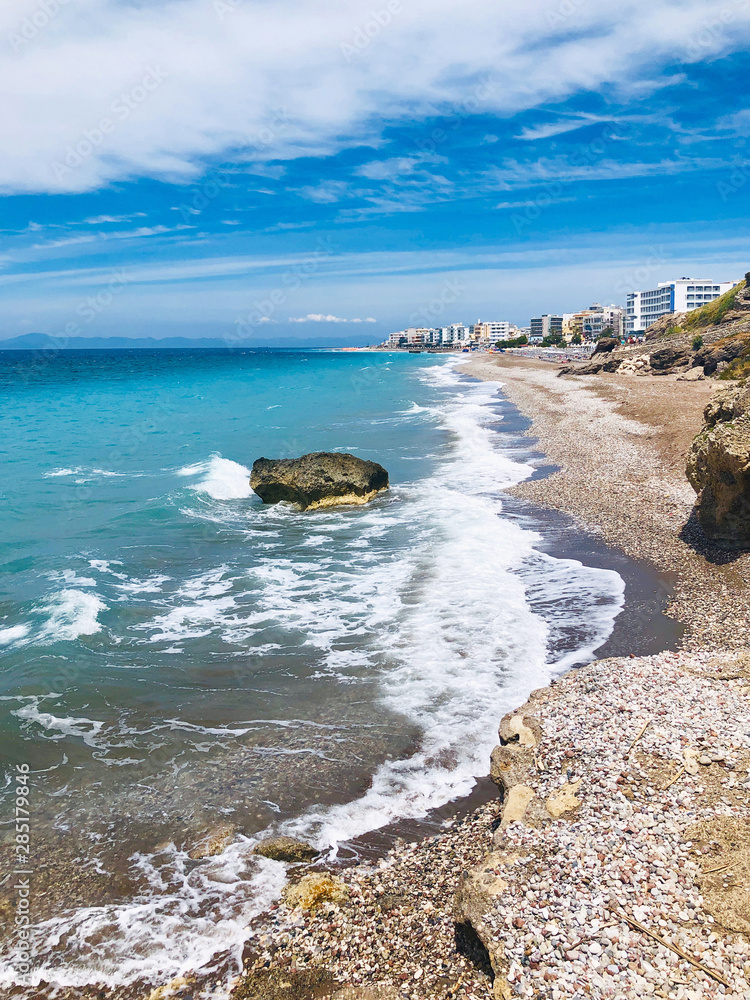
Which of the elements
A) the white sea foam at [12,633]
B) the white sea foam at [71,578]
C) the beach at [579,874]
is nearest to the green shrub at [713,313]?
the white sea foam at [71,578]

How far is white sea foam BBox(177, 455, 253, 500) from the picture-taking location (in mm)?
23531

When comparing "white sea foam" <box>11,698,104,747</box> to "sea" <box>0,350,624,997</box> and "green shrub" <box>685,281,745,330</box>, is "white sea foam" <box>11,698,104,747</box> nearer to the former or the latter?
"sea" <box>0,350,624,997</box>

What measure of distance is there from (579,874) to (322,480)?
655 inches

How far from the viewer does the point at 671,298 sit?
502 ft

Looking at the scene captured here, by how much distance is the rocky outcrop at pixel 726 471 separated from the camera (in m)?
12.4

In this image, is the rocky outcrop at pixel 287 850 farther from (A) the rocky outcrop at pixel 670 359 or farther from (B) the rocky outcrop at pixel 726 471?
(A) the rocky outcrop at pixel 670 359

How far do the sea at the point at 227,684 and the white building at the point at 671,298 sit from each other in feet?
470

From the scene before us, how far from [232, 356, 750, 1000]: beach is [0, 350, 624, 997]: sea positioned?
82 cm

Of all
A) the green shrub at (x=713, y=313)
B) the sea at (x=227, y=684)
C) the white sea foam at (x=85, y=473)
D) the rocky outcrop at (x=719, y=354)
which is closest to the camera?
the sea at (x=227, y=684)

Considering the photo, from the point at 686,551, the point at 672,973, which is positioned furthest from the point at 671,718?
the point at 686,551

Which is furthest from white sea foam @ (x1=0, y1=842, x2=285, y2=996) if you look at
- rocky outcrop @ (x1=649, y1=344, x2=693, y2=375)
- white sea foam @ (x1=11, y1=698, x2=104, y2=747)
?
rocky outcrop @ (x1=649, y1=344, x2=693, y2=375)

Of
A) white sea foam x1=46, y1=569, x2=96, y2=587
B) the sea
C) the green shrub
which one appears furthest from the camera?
the green shrub

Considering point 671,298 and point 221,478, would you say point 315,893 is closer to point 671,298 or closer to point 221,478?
point 221,478

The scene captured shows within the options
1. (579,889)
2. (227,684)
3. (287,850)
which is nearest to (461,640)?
(227,684)
